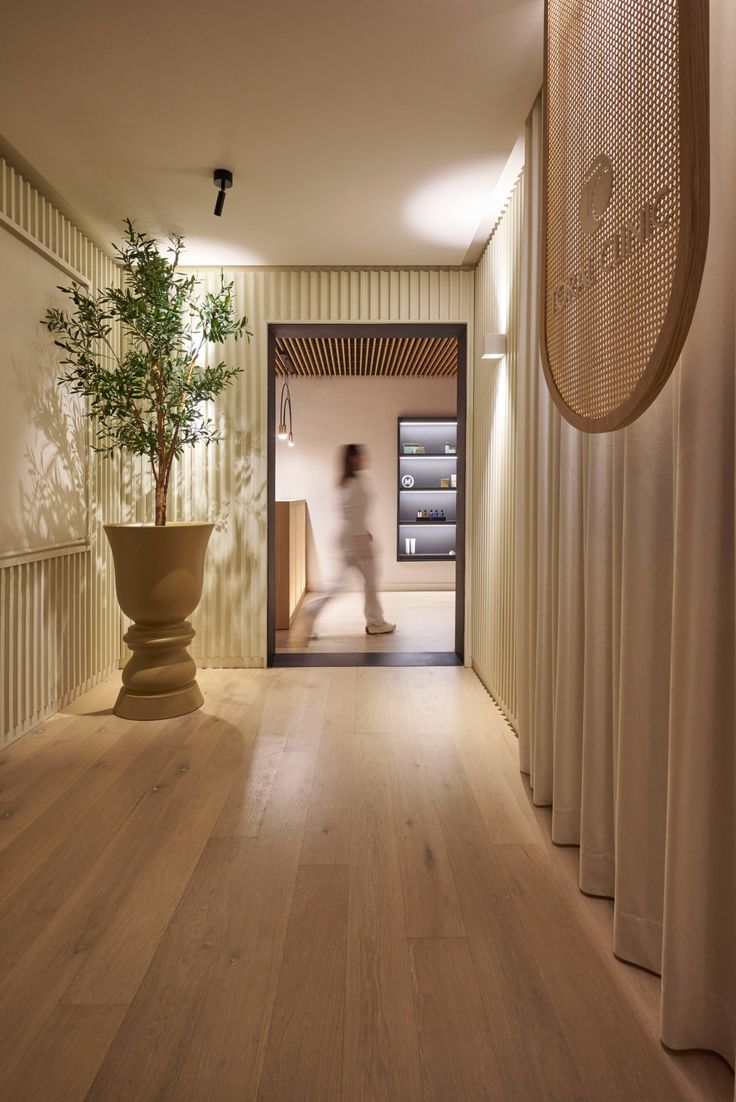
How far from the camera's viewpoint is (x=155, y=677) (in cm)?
347

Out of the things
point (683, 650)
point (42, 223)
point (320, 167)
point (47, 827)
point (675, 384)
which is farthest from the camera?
point (42, 223)

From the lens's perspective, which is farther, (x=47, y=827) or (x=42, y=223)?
(x=42, y=223)

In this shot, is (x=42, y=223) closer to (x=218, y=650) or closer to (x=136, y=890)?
(x=218, y=650)

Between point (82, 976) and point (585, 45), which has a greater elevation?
point (585, 45)

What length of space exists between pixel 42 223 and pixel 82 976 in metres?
3.27

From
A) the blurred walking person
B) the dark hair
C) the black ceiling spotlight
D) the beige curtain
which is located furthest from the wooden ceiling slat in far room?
the beige curtain

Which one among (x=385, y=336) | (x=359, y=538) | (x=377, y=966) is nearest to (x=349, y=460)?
(x=359, y=538)

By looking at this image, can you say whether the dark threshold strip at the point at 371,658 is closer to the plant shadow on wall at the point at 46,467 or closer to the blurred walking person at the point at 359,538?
the blurred walking person at the point at 359,538

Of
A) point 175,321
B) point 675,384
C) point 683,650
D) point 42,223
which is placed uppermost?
point 42,223

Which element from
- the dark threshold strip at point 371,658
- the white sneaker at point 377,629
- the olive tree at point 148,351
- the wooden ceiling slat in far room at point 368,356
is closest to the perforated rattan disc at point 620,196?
the olive tree at point 148,351

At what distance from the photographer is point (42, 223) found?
3367 mm

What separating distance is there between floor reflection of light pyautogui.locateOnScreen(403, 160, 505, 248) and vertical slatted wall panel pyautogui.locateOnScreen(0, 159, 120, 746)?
1.82m

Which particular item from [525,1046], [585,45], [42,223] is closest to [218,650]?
[42,223]

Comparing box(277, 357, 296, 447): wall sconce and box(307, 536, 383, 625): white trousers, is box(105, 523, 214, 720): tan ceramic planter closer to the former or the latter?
box(307, 536, 383, 625): white trousers
